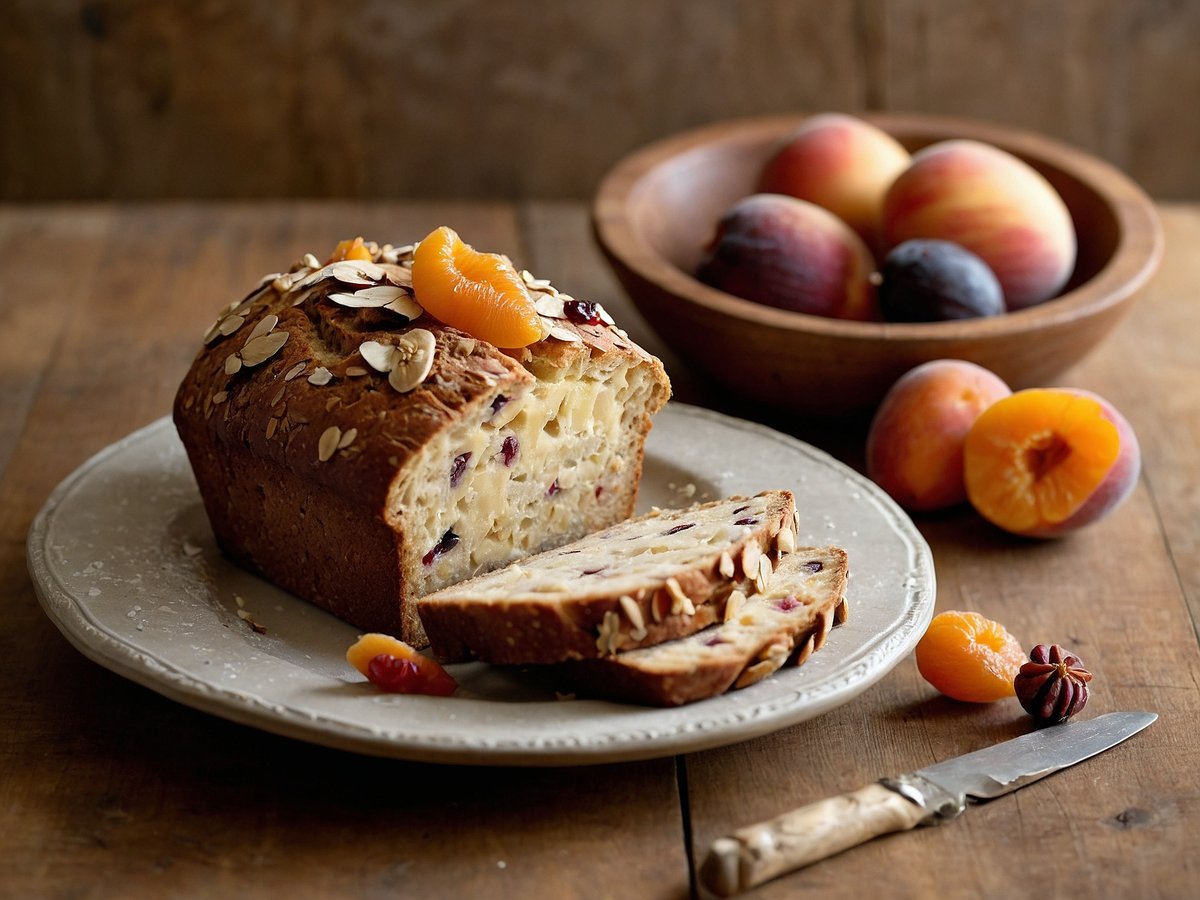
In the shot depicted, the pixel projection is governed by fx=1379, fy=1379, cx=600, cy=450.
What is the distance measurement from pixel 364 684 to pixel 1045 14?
3557mm

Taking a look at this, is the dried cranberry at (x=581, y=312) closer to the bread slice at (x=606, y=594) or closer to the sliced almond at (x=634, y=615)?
the bread slice at (x=606, y=594)

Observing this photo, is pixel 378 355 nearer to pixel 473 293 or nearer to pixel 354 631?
pixel 473 293

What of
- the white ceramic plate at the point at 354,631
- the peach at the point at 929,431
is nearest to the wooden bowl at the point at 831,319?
the peach at the point at 929,431

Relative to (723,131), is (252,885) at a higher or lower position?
lower

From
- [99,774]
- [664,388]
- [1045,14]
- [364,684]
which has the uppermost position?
[1045,14]

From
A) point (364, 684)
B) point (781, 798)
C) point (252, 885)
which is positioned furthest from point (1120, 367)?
point (252, 885)

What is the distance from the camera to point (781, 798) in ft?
6.42

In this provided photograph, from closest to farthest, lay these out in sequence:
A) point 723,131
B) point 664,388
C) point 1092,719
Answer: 1. point 1092,719
2. point 664,388
3. point 723,131

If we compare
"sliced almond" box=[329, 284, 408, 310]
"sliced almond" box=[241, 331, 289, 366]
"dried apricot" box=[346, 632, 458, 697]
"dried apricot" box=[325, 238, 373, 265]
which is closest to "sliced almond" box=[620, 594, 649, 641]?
"dried apricot" box=[346, 632, 458, 697]

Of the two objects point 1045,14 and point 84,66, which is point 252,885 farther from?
point 1045,14

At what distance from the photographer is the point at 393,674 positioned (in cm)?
199

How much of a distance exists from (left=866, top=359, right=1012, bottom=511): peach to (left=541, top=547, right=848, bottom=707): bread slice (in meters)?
0.60

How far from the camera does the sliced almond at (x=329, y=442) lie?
214 cm

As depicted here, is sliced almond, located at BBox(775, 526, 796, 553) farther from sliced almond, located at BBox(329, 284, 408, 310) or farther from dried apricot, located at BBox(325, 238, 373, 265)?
dried apricot, located at BBox(325, 238, 373, 265)
